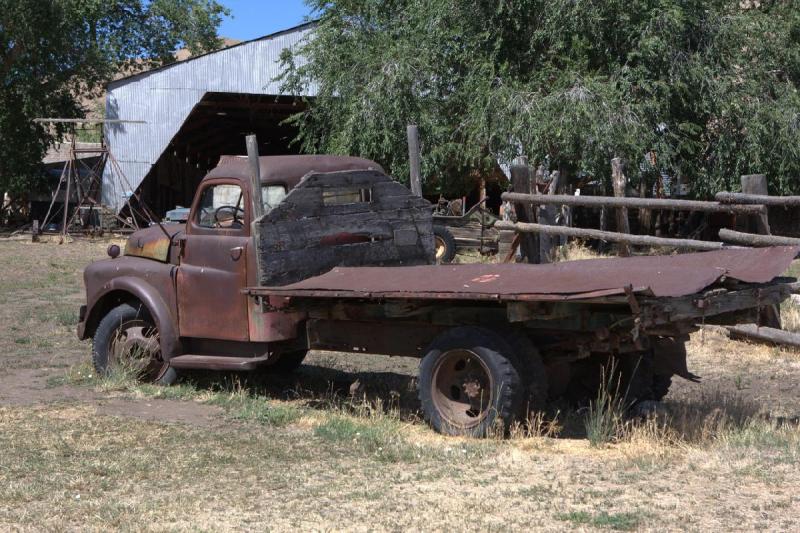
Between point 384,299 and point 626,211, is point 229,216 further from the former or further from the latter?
point 626,211

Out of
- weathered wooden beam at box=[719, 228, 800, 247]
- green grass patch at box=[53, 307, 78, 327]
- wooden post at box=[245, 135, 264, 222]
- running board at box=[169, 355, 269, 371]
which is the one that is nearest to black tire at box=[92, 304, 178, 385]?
running board at box=[169, 355, 269, 371]

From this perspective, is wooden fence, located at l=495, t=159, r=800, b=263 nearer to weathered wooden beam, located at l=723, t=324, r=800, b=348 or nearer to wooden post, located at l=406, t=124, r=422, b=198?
weathered wooden beam, located at l=723, t=324, r=800, b=348

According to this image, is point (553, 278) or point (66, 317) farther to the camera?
point (66, 317)

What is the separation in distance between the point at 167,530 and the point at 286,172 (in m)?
4.44

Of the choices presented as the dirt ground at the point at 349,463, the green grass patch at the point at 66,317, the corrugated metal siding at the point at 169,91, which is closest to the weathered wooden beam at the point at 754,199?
the dirt ground at the point at 349,463

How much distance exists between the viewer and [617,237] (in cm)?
1207

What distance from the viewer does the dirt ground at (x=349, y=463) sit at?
5477mm

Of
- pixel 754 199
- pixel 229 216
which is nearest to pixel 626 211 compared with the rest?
pixel 754 199

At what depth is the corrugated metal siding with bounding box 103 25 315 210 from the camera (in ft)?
95.9

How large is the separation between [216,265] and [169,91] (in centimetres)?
2234

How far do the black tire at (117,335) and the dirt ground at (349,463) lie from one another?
6.3 inches

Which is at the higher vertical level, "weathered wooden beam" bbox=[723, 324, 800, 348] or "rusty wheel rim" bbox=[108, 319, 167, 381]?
"rusty wheel rim" bbox=[108, 319, 167, 381]

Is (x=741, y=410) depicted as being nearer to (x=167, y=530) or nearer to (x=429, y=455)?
(x=429, y=455)

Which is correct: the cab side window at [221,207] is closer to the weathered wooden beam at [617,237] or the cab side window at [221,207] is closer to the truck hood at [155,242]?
the truck hood at [155,242]
